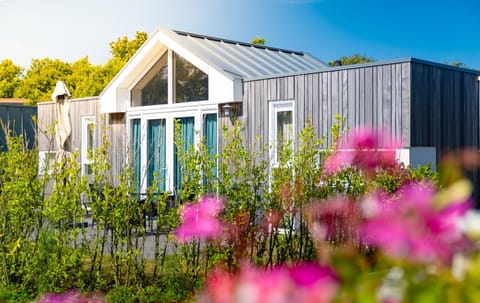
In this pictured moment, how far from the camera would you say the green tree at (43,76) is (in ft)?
134

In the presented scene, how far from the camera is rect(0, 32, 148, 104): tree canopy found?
30219 millimetres

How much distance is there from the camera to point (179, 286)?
6676 mm

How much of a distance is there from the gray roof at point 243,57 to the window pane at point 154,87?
0.88 metres

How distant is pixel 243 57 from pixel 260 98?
8.10ft

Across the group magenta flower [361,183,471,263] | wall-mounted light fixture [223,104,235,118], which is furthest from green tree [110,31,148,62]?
magenta flower [361,183,471,263]

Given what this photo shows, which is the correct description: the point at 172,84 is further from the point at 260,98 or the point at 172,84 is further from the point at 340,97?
the point at 340,97

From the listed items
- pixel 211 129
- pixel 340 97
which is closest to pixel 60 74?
pixel 211 129

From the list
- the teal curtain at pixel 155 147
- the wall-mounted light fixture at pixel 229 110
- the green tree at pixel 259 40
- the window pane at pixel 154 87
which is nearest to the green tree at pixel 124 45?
the green tree at pixel 259 40

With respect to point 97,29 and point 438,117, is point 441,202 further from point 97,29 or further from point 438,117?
point 97,29

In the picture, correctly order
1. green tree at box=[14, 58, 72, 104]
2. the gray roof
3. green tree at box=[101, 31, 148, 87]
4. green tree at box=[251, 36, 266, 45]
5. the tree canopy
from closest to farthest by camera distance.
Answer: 1. the gray roof
2. the tree canopy
3. green tree at box=[251, 36, 266, 45]
4. green tree at box=[101, 31, 148, 87]
5. green tree at box=[14, 58, 72, 104]

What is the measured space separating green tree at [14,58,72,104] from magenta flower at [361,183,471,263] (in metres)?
39.8

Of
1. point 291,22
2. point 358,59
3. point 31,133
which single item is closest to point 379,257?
point 31,133

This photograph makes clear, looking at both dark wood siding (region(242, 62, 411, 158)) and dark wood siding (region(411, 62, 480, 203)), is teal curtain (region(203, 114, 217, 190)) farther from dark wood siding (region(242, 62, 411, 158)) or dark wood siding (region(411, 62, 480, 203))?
dark wood siding (region(411, 62, 480, 203))

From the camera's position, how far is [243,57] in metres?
14.6
